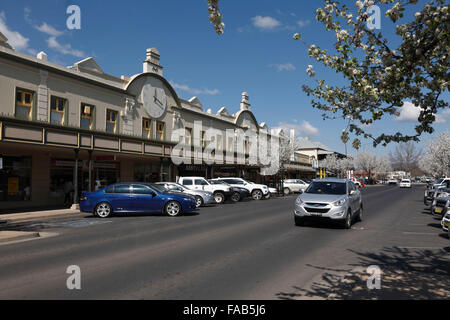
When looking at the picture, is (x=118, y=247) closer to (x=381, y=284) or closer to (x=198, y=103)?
(x=381, y=284)

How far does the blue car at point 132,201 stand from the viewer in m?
15.6

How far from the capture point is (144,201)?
15.7 m

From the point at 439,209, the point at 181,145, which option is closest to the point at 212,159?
the point at 181,145

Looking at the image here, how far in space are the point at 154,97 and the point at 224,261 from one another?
22.1 m

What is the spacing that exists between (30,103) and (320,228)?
52.7ft

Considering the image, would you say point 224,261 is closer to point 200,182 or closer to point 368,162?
point 200,182

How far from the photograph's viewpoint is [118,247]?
28.8ft

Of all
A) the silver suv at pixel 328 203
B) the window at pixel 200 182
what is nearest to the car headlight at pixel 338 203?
the silver suv at pixel 328 203

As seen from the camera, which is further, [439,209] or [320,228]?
[439,209]

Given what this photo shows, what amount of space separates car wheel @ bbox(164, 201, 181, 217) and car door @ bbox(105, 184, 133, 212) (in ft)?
5.01

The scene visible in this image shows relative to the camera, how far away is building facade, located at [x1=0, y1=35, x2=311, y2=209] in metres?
18.3

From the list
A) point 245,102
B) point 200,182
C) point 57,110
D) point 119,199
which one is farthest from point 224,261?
point 245,102

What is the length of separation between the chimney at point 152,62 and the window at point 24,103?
9.39m

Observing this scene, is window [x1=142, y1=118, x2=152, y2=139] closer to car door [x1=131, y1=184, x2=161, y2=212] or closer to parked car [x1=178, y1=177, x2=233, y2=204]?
parked car [x1=178, y1=177, x2=233, y2=204]
